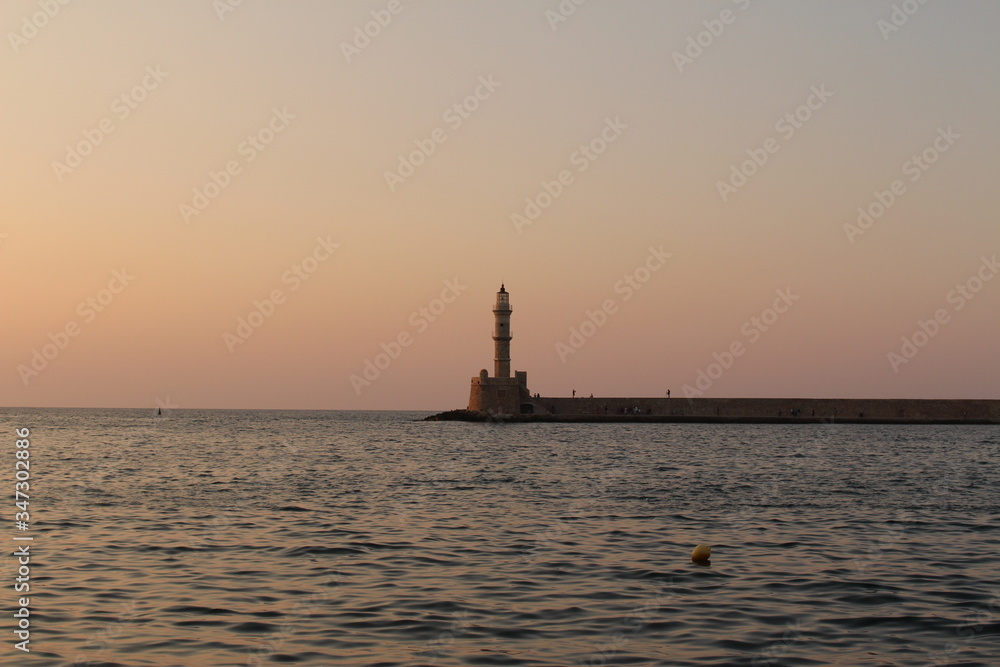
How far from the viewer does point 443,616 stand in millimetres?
11648

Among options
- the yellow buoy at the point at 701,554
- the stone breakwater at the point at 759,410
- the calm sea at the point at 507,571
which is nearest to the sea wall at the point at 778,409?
the stone breakwater at the point at 759,410

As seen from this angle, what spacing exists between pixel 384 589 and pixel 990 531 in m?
12.2

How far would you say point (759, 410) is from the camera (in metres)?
90.6

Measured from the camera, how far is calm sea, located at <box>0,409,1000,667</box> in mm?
10312

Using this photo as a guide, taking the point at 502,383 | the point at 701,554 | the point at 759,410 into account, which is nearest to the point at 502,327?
the point at 502,383

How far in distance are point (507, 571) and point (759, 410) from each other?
79.5 meters

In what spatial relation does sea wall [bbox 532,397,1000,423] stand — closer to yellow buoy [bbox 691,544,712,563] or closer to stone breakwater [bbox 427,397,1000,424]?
stone breakwater [bbox 427,397,1000,424]

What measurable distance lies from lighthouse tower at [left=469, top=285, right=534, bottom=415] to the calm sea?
54.5 meters

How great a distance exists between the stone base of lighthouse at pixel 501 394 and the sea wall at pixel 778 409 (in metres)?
2.47

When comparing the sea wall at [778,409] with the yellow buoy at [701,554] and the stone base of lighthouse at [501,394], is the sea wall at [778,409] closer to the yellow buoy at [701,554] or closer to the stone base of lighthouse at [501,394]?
the stone base of lighthouse at [501,394]

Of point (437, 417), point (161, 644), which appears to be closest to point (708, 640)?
point (161, 644)

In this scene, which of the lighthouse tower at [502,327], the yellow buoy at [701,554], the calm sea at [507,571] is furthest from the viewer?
the lighthouse tower at [502,327]

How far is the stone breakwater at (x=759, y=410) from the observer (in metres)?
87.9

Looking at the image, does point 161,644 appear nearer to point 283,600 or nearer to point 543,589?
point 283,600
